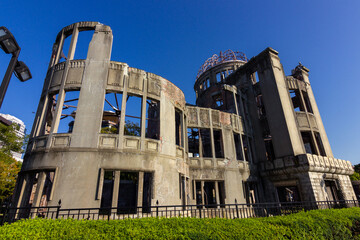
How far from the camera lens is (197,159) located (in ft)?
51.4

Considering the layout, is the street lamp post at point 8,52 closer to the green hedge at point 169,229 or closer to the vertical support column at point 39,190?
the green hedge at point 169,229

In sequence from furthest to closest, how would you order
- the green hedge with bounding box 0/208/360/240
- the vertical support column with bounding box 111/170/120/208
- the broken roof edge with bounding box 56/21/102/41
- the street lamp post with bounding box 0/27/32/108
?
1. the broken roof edge with bounding box 56/21/102/41
2. the vertical support column with bounding box 111/170/120/208
3. the street lamp post with bounding box 0/27/32/108
4. the green hedge with bounding box 0/208/360/240

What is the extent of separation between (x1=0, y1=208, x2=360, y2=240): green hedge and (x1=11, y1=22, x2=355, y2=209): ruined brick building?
14.3 feet

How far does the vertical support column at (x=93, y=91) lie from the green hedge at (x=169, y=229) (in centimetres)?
524

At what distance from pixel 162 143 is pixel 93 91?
528 centimetres

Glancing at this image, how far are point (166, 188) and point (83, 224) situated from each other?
20.1 feet

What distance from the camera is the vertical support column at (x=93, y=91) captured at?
32.2ft

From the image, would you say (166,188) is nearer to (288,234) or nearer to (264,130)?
(288,234)

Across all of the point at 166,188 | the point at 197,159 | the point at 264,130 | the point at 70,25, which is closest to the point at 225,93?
the point at 264,130

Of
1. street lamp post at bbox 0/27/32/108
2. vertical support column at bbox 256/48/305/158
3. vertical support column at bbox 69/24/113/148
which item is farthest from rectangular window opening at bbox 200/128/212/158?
street lamp post at bbox 0/27/32/108

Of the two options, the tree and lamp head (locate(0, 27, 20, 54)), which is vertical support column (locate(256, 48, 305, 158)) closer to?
lamp head (locate(0, 27, 20, 54))

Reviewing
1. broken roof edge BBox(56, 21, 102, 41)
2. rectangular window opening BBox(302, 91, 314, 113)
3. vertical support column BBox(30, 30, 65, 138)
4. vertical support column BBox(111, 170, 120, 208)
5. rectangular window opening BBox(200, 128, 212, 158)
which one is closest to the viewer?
vertical support column BBox(111, 170, 120, 208)

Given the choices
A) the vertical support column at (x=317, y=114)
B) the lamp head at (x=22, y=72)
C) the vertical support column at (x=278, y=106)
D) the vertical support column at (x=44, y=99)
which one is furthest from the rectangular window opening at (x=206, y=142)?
the lamp head at (x=22, y=72)

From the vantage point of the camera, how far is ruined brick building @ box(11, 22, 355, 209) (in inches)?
373
